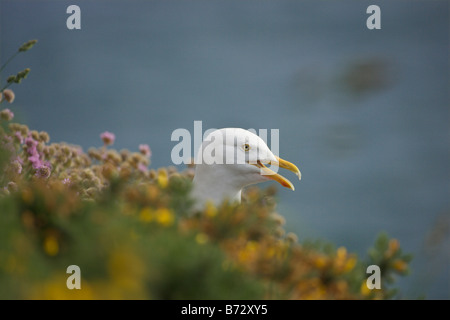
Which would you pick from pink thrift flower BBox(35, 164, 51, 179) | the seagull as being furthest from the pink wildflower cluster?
the seagull

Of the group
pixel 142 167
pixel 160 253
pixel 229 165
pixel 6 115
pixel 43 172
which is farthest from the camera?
pixel 142 167

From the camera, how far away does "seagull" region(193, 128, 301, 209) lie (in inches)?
102

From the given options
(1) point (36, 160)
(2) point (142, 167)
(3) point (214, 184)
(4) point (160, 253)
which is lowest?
(4) point (160, 253)

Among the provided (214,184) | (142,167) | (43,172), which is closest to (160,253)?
(214,184)

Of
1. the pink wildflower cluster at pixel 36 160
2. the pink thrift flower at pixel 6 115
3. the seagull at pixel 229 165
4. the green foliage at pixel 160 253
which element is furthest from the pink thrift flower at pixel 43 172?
the seagull at pixel 229 165

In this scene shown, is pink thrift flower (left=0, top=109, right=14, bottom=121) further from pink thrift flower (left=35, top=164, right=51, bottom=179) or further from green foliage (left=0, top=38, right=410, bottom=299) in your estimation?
green foliage (left=0, top=38, right=410, bottom=299)

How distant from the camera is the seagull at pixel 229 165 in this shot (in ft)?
8.53

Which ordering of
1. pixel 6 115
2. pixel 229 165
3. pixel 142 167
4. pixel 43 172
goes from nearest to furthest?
1. pixel 229 165
2. pixel 43 172
3. pixel 6 115
4. pixel 142 167

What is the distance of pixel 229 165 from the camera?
2598 mm

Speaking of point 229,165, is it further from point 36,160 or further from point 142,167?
point 36,160

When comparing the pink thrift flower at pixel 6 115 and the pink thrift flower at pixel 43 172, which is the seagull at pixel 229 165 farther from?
the pink thrift flower at pixel 6 115
